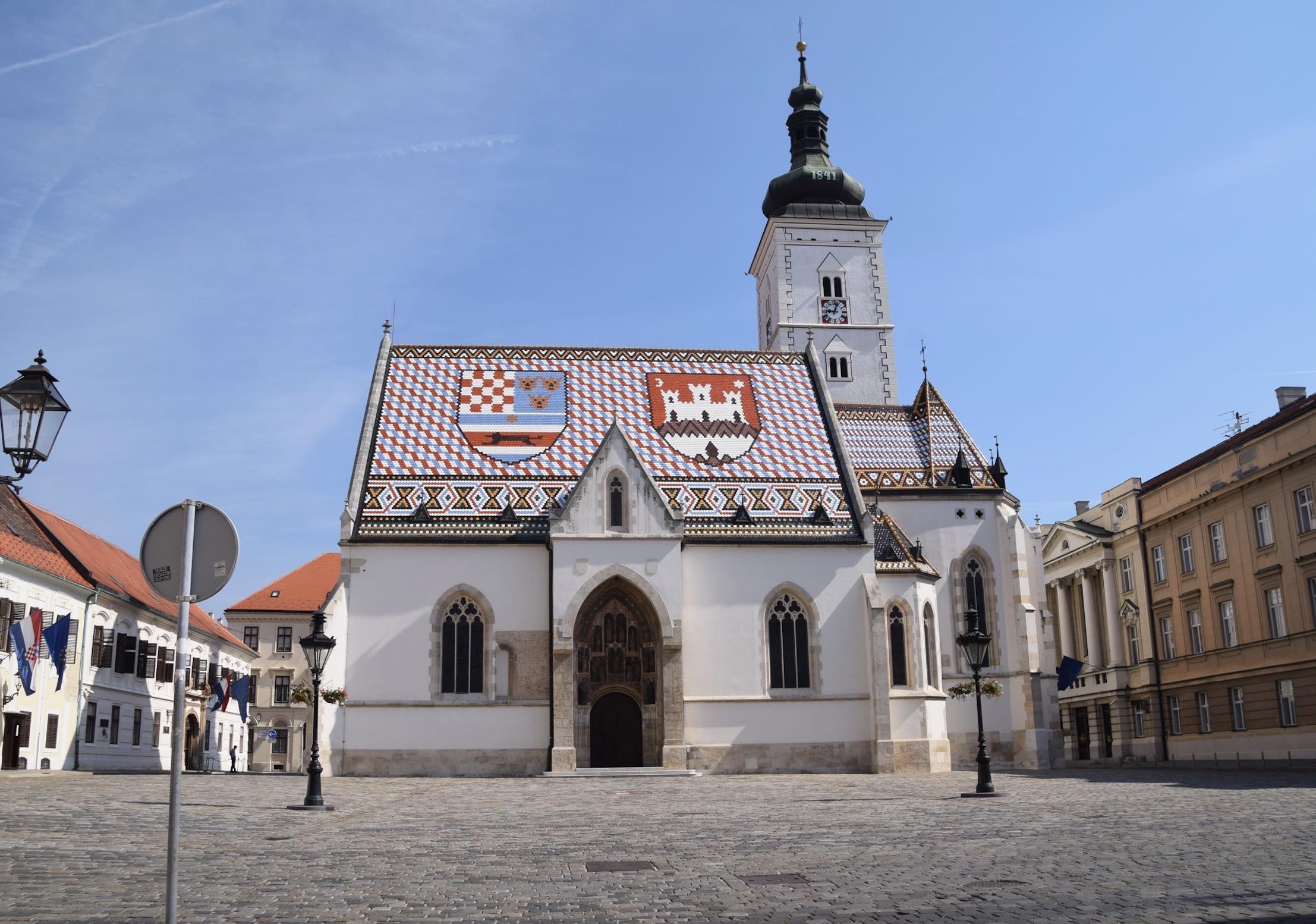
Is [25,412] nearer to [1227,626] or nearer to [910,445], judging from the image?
[910,445]

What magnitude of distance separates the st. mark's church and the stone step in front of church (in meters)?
0.51

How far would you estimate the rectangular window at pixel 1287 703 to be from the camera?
1629 inches

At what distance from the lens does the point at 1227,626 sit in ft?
153

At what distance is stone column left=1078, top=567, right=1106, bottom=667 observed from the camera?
60.7 meters

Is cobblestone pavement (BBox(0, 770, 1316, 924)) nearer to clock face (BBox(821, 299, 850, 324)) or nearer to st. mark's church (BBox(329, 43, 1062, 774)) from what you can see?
A: st. mark's church (BBox(329, 43, 1062, 774))

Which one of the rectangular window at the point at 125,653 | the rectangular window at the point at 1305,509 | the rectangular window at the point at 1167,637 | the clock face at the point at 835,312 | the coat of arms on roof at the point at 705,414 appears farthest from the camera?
the clock face at the point at 835,312

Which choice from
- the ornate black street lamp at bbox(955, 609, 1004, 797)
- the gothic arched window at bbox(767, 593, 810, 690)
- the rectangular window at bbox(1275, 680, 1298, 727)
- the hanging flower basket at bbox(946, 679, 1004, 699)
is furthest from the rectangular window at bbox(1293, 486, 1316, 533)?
the ornate black street lamp at bbox(955, 609, 1004, 797)

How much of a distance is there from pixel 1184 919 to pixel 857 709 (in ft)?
95.8

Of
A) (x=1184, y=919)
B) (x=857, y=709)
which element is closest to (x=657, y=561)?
(x=857, y=709)

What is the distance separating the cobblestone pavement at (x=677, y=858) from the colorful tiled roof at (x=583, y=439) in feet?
49.2

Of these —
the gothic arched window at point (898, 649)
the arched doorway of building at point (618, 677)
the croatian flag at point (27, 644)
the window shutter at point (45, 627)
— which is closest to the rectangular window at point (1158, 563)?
the gothic arched window at point (898, 649)

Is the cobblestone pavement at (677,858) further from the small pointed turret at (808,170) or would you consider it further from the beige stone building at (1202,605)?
the small pointed turret at (808,170)

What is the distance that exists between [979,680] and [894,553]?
45.0 ft

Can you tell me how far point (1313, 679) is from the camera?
39844 millimetres
